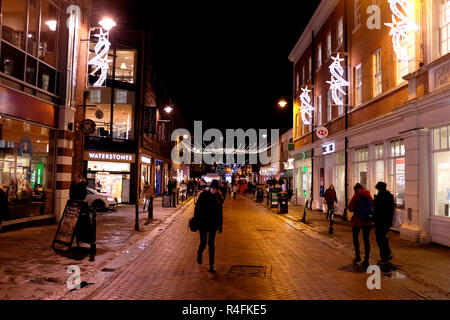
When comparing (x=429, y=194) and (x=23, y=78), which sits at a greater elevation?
(x=23, y=78)

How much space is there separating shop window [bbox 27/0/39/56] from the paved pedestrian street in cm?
837

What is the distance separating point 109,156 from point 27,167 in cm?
1285

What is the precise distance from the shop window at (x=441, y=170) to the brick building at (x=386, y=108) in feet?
0.10

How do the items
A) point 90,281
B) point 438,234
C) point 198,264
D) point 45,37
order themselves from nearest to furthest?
→ 1. point 90,281
2. point 198,264
3. point 438,234
4. point 45,37

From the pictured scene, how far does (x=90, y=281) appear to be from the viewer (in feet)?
24.2

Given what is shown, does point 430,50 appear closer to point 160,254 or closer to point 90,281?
point 160,254

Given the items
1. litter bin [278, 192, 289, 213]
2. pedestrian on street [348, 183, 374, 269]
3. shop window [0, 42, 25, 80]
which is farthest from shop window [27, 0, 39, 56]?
litter bin [278, 192, 289, 213]

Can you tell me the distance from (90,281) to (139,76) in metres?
23.1

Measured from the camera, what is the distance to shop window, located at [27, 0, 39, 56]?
45.9ft

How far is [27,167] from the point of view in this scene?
14.1 m

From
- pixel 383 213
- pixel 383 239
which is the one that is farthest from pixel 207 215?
pixel 383 239
